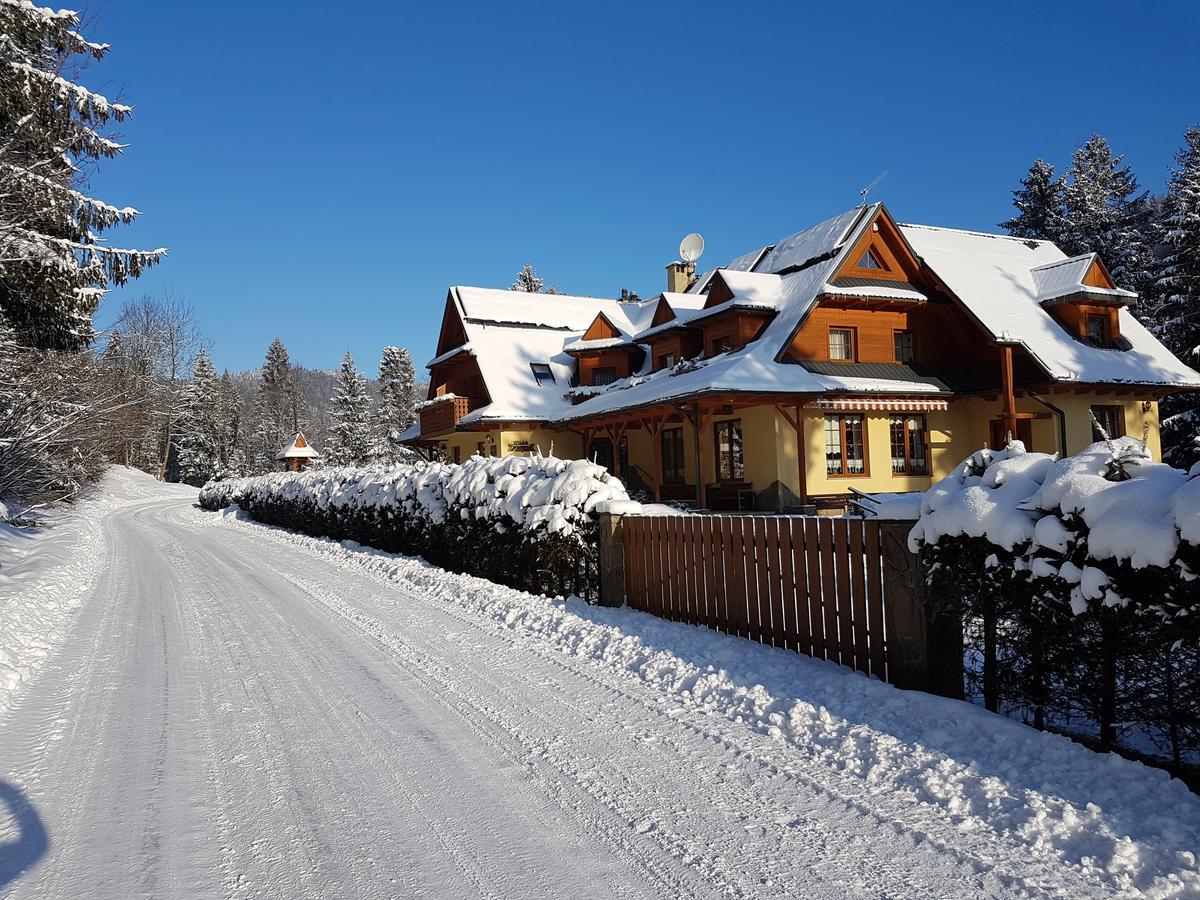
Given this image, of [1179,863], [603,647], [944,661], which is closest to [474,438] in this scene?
[603,647]

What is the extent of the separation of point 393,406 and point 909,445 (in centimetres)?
5128

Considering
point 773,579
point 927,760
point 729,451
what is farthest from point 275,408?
point 927,760

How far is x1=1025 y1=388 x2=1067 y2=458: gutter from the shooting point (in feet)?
74.2

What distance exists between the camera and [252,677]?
22.0 ft

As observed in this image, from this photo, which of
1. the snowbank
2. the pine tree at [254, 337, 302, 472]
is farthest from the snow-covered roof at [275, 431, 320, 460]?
the snowbank

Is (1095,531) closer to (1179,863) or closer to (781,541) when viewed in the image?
(1179,863)

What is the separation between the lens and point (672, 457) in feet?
87.0

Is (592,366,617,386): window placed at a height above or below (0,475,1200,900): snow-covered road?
above

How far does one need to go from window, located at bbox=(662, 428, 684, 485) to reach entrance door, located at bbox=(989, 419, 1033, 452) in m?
9.50

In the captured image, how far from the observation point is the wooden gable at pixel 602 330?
101 feet

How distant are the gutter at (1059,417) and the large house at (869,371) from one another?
0.06m

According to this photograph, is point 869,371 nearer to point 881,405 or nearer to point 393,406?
point 881,405

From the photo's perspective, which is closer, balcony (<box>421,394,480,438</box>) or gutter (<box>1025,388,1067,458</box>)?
gutter (<box>1025,388,1067,458</box>)

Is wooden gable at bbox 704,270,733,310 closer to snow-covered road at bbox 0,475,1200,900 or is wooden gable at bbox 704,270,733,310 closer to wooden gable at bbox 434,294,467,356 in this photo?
wooden gable at bbox 434,294,467,356
